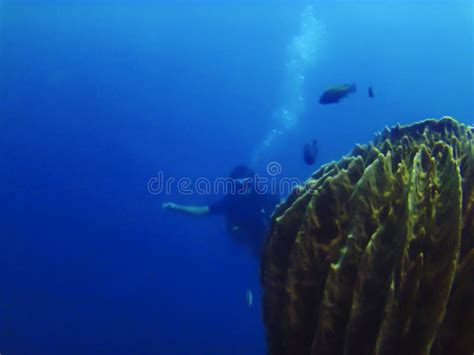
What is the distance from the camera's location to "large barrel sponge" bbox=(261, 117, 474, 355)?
101 inches

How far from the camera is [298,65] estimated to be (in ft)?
157

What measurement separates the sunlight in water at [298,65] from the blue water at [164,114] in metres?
0.28

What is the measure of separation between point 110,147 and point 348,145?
87.1 ft

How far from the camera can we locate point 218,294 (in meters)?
32.3

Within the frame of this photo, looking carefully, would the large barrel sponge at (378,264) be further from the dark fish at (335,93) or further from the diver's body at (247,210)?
the diver's body at (247,210)

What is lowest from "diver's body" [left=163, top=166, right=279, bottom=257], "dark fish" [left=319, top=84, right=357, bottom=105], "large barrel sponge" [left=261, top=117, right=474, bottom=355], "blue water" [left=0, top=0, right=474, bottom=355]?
"large barrel sponge" [left=261, top=117, right=474, bottom=355]

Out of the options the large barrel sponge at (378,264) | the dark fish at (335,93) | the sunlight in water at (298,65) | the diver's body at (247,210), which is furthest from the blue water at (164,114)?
the large barrel sponge at (378,264)

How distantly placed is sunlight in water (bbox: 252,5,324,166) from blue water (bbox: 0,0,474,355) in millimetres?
283

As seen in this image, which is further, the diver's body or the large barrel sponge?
the diver's body

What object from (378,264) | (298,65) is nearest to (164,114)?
(298,65)

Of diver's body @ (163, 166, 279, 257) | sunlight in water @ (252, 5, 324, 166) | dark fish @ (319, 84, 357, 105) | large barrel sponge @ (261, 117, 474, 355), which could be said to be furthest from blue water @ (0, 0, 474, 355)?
large barrel sponge @ (261, 117, 474, 355)

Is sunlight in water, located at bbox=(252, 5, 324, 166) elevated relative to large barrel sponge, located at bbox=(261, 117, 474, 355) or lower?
elevated

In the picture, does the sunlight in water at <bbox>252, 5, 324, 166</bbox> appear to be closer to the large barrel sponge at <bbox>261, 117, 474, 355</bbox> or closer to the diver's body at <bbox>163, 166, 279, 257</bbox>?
the diver's body at <bbox>163, 166, 279, 257</bbox>

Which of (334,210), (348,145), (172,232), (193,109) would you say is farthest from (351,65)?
(334,210)
